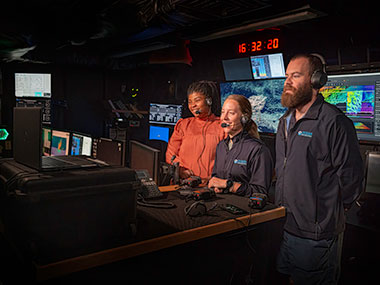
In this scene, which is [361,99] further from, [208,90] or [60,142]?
[60,142]

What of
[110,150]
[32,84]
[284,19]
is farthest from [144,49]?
[110,150]

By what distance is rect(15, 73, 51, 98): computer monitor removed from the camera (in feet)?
21.5

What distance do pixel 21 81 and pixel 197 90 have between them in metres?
4.94

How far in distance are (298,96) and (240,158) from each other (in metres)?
0.55

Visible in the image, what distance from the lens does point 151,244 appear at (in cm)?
139

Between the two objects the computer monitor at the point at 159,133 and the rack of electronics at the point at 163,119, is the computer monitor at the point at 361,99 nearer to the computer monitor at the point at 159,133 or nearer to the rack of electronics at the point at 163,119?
the rack of electronics at the point at 163,119

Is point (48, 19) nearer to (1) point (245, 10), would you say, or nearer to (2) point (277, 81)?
(1) point (245, 10)

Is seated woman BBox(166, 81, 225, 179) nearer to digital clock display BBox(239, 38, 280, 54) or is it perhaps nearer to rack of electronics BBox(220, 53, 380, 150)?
rack of electronics BBox(220, 53, 380, 150)

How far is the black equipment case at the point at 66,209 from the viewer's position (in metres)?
1.16

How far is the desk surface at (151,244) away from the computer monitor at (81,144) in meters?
1.51

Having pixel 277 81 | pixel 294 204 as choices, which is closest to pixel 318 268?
pixel 294 204

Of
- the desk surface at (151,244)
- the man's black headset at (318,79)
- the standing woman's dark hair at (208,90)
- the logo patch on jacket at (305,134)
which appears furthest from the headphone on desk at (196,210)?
the standing woman's dark hair at (208,90)

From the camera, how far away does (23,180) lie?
1.18 metres

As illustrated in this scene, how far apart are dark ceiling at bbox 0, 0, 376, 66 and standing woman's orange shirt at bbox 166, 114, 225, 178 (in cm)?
104
